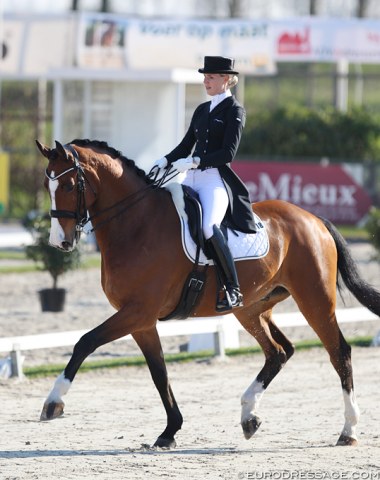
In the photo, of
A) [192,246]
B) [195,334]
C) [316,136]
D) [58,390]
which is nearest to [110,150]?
[192,246]

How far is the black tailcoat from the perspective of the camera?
7.96 m

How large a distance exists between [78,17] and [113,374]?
1514 cm

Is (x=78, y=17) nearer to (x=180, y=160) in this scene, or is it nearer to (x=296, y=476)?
(x=180, y=160)

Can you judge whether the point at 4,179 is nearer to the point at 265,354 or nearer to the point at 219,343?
the point at 219,343

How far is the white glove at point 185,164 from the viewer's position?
788cm

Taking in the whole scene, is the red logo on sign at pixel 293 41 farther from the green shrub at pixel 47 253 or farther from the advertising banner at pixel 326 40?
the green shrub at pixel 47 253

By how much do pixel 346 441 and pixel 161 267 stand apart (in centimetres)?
173

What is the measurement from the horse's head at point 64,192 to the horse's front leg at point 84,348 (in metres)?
0.56

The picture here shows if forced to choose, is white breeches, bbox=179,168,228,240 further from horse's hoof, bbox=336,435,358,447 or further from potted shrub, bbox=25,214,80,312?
potted shrub, bbox=25,214,80,312

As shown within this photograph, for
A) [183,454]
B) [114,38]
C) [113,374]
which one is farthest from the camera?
[114,38]

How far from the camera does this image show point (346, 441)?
7.95m

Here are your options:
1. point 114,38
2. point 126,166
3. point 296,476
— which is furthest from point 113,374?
point 114,38

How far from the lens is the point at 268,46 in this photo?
986 inches

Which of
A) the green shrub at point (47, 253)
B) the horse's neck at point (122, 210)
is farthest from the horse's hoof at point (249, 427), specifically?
the green shrub at point (47, 253)
